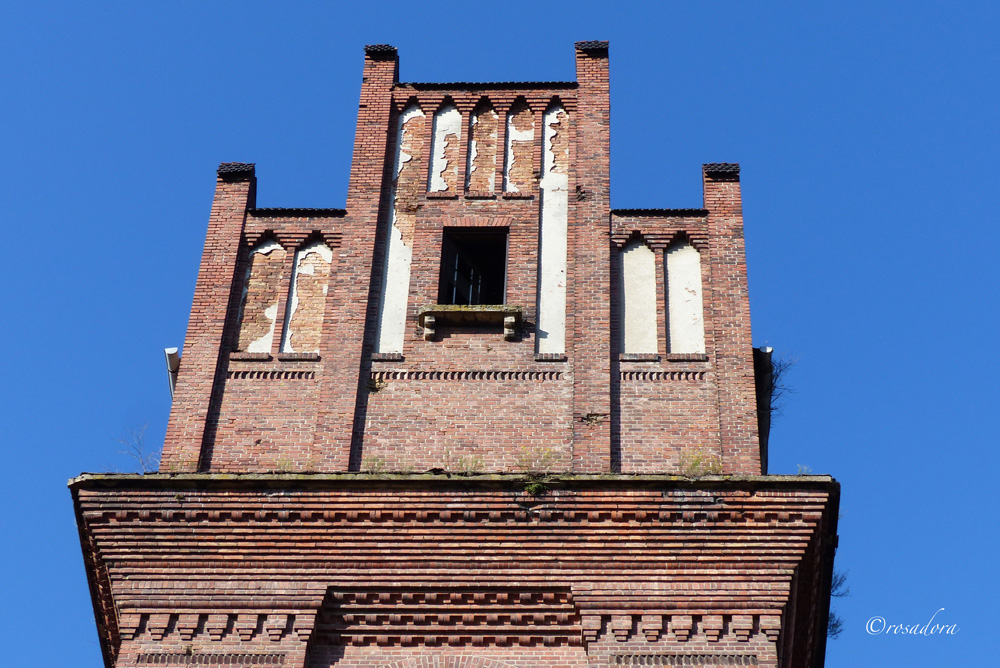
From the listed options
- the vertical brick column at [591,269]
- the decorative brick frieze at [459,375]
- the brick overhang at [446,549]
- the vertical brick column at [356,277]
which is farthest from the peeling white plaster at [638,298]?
the vertical brick column at [356,277]

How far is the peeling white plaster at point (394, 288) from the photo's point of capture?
50.0 ft

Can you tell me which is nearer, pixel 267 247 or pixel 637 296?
pixel 637 296

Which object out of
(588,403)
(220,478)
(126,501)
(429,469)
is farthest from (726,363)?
(126,501)

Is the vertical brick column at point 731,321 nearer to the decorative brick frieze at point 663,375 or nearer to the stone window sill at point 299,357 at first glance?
the decorative brick frieze at point 663,375

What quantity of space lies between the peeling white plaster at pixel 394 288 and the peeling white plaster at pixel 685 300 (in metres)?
2.83

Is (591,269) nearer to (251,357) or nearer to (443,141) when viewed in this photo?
(443,141)

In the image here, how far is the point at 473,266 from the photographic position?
16.5 meters

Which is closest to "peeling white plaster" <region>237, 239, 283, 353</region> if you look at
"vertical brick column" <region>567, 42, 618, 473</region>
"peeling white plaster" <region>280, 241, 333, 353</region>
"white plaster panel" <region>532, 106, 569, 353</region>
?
"peeling white plaster" <region>280, 241, 333, 353</region>

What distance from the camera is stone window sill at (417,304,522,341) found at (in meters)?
15.1

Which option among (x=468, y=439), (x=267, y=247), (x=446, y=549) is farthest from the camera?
(x=267, y=247)

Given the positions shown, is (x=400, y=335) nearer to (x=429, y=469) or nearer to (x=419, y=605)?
(x=429, y=469)

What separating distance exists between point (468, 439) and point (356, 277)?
234 centimetres

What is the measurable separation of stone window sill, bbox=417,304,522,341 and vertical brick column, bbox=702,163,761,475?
6.91ft

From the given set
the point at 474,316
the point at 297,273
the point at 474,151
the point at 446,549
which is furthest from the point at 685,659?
the point at 474,151
